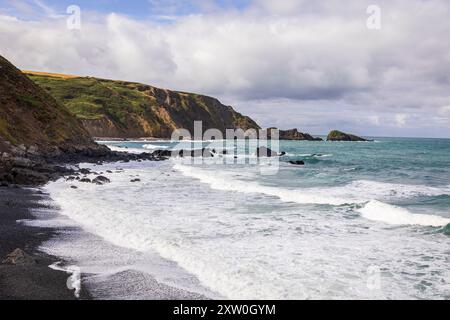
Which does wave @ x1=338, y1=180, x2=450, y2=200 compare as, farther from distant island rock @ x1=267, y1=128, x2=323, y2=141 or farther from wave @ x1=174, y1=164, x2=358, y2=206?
distant island rock @ x1=267, y1=128, x2=323, y2=141

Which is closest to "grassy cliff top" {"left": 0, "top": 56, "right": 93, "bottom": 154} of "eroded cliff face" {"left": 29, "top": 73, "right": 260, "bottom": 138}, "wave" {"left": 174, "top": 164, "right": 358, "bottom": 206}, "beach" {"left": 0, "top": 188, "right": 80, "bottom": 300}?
"wave" {"left": 174, "top": 164, "right": 358, "bottom": 206}

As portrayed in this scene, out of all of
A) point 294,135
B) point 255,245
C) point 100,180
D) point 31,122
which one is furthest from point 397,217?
point 294,135

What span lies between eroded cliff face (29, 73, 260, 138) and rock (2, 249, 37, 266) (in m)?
125

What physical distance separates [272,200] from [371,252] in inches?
399

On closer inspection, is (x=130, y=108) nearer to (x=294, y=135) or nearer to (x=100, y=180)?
(x=294, y=135)

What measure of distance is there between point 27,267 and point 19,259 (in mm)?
523

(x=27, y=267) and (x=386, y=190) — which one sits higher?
(x=27, y=267)

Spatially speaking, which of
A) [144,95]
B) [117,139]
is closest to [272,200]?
[117,139]

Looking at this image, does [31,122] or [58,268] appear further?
[31,122]

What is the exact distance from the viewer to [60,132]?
168 ft

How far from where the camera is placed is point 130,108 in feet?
505

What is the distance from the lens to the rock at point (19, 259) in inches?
387
